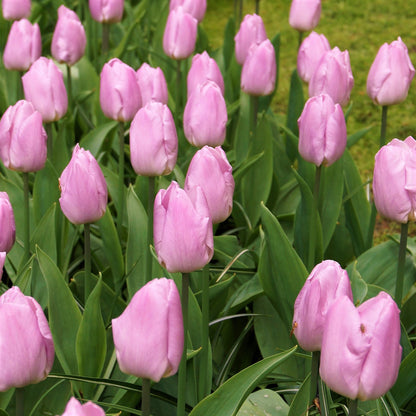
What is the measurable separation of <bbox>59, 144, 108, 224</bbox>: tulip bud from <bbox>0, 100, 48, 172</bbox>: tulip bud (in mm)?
230

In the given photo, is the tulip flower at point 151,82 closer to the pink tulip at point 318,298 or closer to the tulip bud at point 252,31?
the tulip bud at point 252,31

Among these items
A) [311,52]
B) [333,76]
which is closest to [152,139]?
[333,76]

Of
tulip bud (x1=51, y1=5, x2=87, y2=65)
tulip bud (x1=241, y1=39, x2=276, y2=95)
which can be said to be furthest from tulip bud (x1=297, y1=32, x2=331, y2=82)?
tulip bud (x1=51, y1=5, x2=87, y2=65)

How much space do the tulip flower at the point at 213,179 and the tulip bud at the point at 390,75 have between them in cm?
76

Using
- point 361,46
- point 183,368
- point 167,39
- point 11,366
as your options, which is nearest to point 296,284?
point 183,368

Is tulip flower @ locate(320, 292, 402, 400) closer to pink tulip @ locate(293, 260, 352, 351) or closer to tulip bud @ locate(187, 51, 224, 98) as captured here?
pink tulip @ locate(293, 260, 352, 351)

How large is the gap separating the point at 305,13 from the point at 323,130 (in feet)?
3.62

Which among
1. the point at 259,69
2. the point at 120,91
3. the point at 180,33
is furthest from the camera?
the point at 180,33

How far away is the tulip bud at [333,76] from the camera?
2197 millimetres

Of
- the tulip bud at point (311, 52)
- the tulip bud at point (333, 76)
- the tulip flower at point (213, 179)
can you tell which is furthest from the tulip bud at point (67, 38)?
the tulip flower at point (213, 179)

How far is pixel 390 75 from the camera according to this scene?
7.01 feet

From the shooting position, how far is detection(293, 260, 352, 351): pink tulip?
1274mm

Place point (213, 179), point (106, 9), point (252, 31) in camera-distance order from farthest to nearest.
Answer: point (106, 9)
point (252, 31)
point (213, 179)

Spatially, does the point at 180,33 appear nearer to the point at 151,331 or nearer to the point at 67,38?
the point at 67,38
